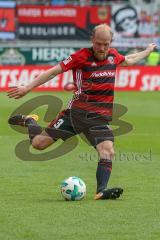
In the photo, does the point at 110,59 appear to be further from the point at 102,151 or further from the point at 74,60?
the point at 102,151

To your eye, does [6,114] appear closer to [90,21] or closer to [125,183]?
[125,183]

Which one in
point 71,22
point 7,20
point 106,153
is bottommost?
point 71,22

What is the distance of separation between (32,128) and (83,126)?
131 centimetres

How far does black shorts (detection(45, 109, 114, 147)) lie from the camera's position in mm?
10672

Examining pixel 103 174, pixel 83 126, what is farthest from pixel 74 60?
pixel 103 174

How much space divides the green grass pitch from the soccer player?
55 centimetres

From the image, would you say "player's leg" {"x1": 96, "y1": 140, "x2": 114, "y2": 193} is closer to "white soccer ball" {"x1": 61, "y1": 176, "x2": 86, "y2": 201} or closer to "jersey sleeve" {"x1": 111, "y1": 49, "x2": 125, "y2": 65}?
"white soccer ball" {"x1": 61, "y1": 176, "x2": 86, "y2": 201}

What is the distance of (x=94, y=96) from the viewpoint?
1062 centimetres

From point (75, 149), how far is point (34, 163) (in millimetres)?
2312

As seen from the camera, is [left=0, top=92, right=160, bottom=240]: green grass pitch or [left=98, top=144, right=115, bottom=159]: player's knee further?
[left=98, top=144, right=115, bottom=159]: player's knee

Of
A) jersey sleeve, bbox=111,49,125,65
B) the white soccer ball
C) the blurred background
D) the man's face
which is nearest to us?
the man's face

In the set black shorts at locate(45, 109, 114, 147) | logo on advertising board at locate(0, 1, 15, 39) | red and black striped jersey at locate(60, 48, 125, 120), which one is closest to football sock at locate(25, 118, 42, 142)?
black shorts at locate(45, 109, 114, 147)

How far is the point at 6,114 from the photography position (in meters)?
24.1

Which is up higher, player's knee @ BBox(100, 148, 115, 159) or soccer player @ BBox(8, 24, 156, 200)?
soccer player @ BBox(8, 24, 156, 200)
